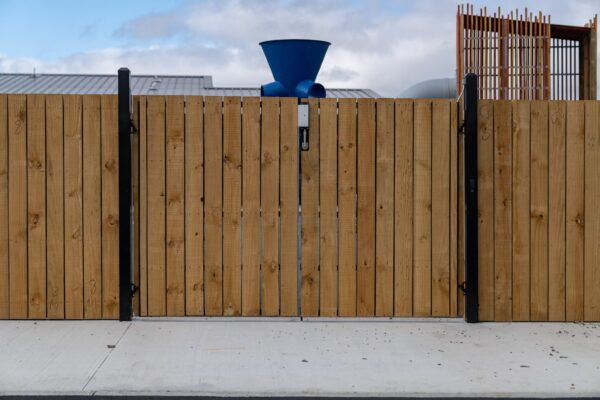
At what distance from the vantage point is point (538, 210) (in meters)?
6.81

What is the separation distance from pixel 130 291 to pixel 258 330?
1209mm

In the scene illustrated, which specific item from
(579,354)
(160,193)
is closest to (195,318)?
(160,193)

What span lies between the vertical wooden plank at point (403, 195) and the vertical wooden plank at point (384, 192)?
0.15ft

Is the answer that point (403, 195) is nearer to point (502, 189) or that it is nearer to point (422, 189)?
point (422, 189)

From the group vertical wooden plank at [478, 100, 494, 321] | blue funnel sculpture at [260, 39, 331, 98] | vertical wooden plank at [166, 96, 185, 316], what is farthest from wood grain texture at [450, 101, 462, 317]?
blue funnel sculpture at [260, 39, 331, 98]

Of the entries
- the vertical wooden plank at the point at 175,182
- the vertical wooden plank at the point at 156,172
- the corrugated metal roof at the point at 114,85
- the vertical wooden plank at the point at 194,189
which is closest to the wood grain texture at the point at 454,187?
the vertical wooden plank at the point at 194,189

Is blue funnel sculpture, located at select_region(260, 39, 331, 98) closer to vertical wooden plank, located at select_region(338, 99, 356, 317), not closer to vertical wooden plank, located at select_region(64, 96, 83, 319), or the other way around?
vertical wooden plank, located at select_region(338, 99, 356, 317)

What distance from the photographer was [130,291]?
262 inches

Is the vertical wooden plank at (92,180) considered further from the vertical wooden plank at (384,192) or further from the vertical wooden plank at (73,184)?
the vertical wooden plank at (384,192)

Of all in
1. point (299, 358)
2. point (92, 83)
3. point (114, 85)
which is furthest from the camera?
point (92, 83)

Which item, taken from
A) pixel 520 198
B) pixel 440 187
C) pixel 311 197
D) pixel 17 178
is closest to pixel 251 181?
pixel 311 197

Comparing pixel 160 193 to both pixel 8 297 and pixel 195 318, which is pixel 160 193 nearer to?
pixel 195 318

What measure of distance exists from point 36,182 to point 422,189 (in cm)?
344

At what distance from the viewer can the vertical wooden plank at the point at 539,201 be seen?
267 inches
